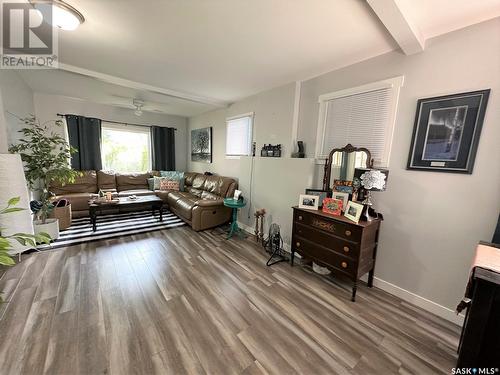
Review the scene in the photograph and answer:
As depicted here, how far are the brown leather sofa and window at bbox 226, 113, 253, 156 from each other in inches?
24.2

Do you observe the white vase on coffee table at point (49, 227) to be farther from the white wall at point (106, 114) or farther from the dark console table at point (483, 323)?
the dark console table at point (483, 323)

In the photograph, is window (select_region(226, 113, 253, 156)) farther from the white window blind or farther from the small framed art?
the small framed art

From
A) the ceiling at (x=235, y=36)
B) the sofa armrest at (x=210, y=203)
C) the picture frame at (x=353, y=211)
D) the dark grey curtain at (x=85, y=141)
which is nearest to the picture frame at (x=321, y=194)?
the picture frame at (x=353, y=211)

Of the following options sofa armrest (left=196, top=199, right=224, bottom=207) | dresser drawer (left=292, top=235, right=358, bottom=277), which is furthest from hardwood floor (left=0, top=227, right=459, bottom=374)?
sofa armrest (left=196, top=199, right=224, bottom=207)

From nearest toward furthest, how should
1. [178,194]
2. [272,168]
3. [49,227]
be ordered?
[49,227] < [272,168] < [178,194]

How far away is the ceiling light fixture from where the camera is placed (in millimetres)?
1509

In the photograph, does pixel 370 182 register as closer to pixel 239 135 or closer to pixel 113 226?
pixel 239 135

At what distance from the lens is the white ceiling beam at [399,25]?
1.36 meters

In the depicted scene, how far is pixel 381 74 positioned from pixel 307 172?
49.6 inches

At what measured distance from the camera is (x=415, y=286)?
198 centimetres

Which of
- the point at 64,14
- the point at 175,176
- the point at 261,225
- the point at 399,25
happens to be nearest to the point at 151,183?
the point at 175,176

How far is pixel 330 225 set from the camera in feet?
6.93

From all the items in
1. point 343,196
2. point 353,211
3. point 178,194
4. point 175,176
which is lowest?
point 178,194

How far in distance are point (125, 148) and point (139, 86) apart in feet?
8.54
